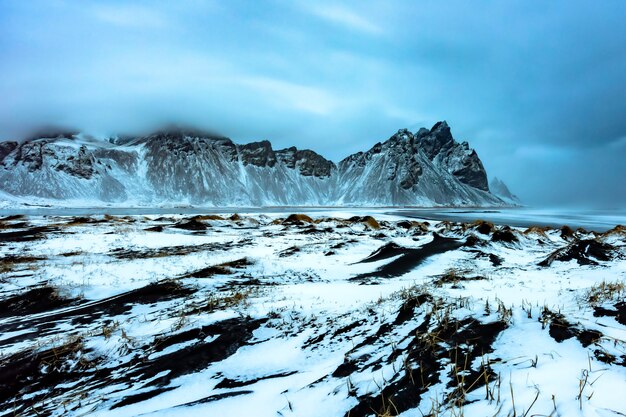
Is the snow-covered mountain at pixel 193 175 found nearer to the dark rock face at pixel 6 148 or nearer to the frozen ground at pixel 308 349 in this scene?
the dark rock face at pixel 6 148

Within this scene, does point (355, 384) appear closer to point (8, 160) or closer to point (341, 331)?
point (341, 331)

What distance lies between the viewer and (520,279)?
857 centimetres

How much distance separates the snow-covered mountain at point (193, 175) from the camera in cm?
12519

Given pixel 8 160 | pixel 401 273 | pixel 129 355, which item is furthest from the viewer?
pixel 8 160

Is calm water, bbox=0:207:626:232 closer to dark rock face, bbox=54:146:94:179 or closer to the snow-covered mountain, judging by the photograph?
the snow-covered mountain

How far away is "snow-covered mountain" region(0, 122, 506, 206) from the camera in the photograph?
125 metres

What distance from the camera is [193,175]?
148 meters

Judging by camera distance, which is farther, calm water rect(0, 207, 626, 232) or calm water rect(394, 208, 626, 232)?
calm water rect(0, 207, 626, 232)

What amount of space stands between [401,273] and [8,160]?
17784 cm

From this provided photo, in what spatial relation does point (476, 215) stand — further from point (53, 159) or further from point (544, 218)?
point (53, 159)

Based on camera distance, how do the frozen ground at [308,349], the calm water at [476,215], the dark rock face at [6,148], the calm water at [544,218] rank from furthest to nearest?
1. the dark rock face at [6,148]
2. the calm water at [476,215]
3. the calm water at [544,218]
4. the frozen ground at [308,349]

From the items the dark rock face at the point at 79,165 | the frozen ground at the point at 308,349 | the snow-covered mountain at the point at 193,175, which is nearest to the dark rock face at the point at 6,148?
the snow-covered mountain at the point at 193,175

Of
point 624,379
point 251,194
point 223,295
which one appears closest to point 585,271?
point 624,379

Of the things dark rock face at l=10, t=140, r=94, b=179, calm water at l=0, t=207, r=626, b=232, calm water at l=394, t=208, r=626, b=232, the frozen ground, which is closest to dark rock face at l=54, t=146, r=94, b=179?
dark rock face at l=10, t=140, r=94, b=179
